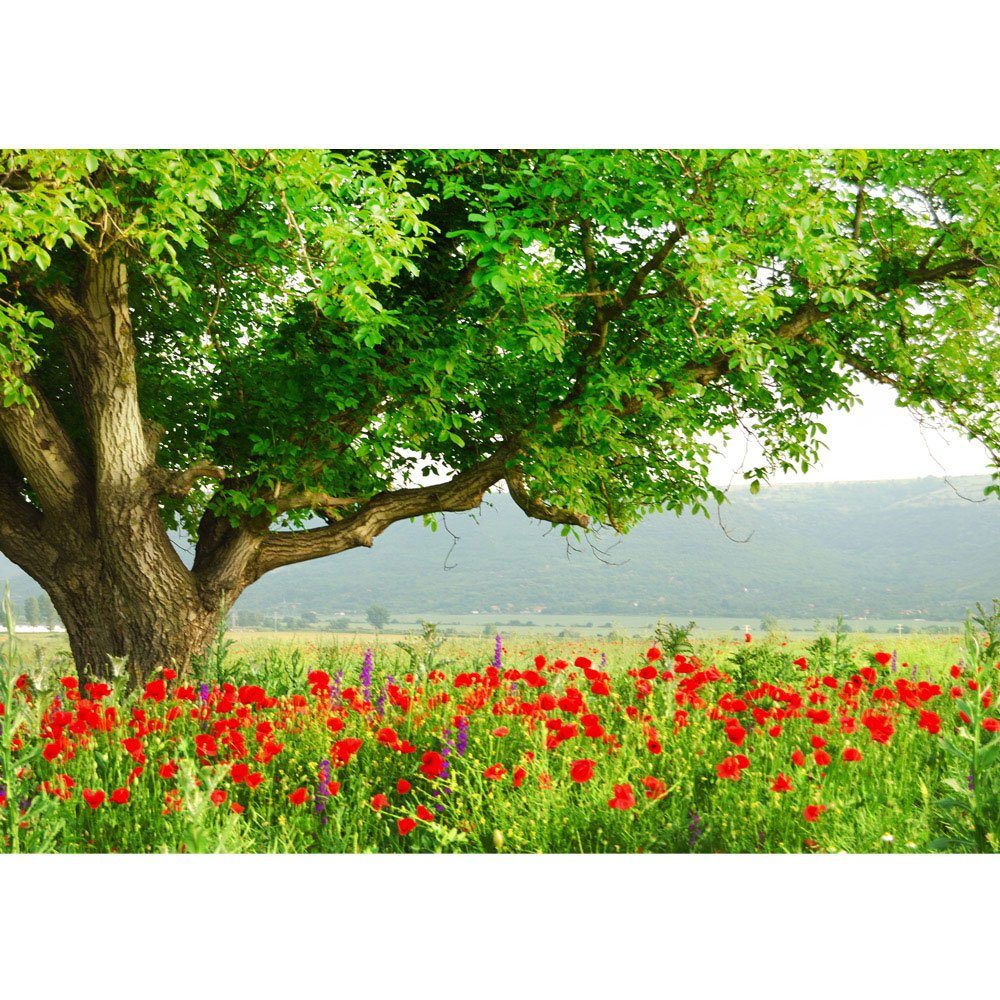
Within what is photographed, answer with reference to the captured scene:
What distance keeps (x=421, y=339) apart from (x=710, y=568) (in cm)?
1955

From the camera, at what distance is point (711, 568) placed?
25.4 metres

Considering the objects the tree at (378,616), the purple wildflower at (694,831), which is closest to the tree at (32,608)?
the tree at (378,616)

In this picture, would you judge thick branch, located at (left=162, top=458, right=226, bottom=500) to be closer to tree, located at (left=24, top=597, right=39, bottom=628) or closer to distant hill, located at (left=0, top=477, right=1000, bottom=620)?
tree, located at (left=24, top=597, right=39, bottom=628)

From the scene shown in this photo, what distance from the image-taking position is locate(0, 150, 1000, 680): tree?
20.1ft

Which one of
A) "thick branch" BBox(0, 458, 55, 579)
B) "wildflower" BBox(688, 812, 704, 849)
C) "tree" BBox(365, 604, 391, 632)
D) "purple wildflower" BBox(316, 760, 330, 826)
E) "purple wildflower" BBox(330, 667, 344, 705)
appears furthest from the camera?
"tree" BBox(365, 604, 391, 632)

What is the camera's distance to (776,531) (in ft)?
89.2

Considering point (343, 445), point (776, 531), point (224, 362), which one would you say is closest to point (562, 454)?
point (343, 445)

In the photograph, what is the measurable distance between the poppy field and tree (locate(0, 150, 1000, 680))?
2380 millimetres

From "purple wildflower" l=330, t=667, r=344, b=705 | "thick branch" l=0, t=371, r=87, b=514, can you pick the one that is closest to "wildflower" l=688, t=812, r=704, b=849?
"purple wildflower" l=330, t=667, r=344, b=705

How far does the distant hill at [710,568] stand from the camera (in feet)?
68.4

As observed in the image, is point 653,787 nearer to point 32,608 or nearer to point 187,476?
point 187,476

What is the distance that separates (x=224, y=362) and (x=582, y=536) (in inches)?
170

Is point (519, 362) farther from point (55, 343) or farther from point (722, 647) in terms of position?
point (55, 343)

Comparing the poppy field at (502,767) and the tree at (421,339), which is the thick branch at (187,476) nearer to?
the tree at (421,339)
